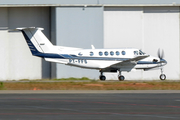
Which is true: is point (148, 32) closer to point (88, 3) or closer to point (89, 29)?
point (89, 29)

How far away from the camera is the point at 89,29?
3328cm

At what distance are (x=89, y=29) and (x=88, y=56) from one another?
16.2 ft

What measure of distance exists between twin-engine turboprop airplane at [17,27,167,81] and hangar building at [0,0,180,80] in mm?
Result: 3907

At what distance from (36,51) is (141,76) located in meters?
10.7

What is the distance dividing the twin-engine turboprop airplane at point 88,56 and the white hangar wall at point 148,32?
179 inches

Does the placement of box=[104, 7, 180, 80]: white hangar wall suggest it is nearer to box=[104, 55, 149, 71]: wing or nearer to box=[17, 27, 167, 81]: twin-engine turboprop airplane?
box=[17, 27, 167, 81]: twin-engine turboprop airplane
